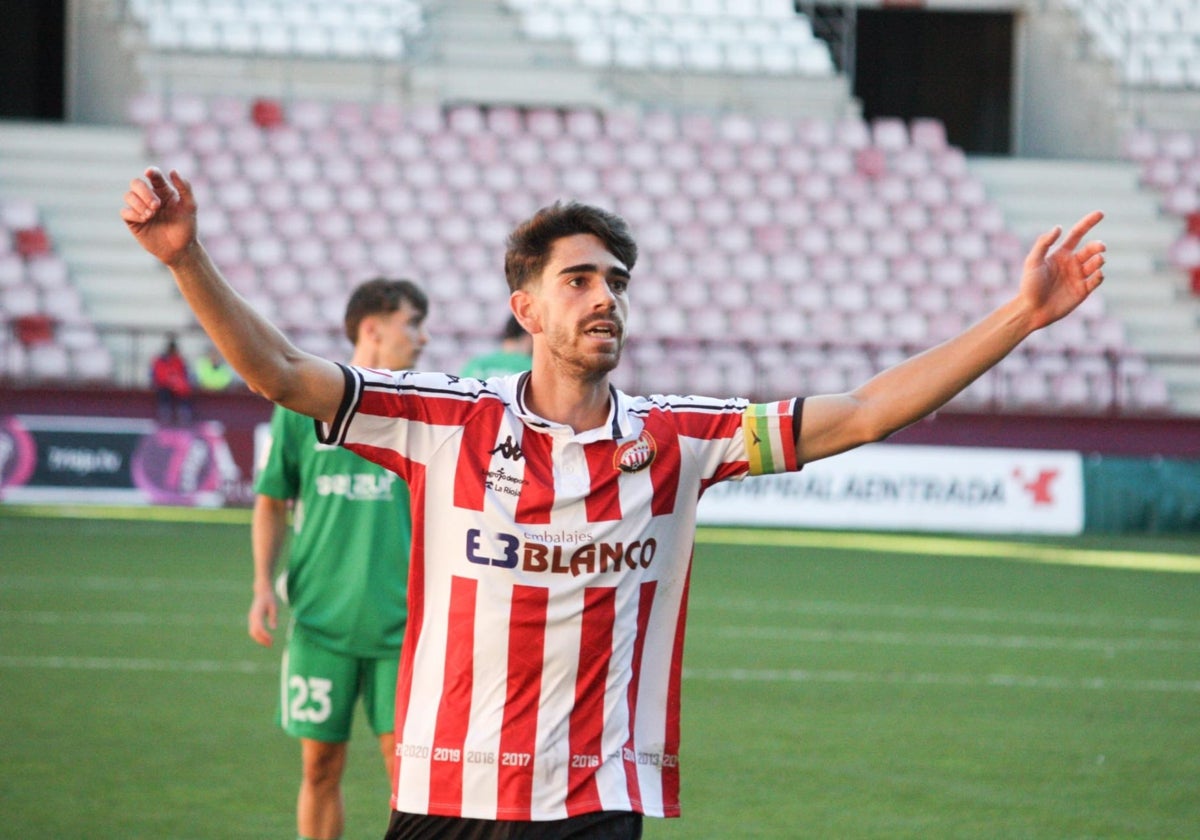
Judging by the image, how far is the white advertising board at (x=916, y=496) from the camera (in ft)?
59.5

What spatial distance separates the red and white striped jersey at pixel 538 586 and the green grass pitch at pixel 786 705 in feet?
9.45

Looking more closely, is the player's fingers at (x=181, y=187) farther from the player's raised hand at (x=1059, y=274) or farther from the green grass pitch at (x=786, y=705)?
the green grass pitch at (x=786, y=705)

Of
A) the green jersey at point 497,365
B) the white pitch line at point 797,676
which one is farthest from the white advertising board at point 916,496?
the green jersey at point 497,365

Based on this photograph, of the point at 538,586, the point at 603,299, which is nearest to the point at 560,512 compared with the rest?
the point at 538,586

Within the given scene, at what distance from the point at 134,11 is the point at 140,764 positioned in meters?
20.7

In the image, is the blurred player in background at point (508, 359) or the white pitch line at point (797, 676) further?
the white pitch line at point (797, 676)

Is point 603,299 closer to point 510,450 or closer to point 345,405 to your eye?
point 510,450

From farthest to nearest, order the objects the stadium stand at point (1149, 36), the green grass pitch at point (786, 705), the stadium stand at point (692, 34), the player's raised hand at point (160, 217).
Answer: the stadium stand at point (1149, 36) < the stadium stand at point (692, 34) < the green grass pitch at point (786, 705) < the player's raised hand at point (160, 217)

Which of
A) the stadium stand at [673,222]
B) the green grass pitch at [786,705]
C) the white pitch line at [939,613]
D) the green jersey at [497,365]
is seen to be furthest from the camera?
the stadium stand at [673,222]

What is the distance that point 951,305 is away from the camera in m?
22.6

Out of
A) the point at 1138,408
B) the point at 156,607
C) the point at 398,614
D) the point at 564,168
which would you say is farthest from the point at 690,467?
the point at 564,168

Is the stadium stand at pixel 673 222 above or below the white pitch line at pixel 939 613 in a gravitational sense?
above

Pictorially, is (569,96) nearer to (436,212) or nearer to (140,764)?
(436,212)

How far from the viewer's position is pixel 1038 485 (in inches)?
717
